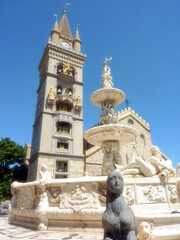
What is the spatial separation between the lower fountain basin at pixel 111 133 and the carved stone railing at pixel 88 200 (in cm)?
342

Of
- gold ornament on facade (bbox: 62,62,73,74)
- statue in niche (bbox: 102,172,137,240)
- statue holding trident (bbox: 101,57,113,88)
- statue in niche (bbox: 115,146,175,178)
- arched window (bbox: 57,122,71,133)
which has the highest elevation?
gold ornament on facade (bbox: 62,62,73,74)

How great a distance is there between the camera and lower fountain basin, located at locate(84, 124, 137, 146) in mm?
8427

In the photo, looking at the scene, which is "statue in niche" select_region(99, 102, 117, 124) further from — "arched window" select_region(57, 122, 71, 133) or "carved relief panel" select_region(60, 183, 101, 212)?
"arched window" select_region(57, 122, 71, 133)

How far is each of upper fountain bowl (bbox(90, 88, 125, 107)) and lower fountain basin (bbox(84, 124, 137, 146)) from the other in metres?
2.60

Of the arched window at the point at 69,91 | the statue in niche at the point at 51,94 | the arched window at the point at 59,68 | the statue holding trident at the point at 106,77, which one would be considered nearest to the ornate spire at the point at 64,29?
the arched window at the point at 59,68

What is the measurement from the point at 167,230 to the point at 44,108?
25805 millimetres

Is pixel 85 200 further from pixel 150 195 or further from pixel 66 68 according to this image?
pixel 66 68

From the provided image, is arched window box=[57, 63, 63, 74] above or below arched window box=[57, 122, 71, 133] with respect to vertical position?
above

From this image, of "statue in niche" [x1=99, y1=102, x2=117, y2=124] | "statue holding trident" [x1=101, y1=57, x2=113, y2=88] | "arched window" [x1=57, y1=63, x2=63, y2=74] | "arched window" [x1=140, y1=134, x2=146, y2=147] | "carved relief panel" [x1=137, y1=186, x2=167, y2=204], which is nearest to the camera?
"carved relief panel" [x1=137, y1=186, x2=167, y2=204]

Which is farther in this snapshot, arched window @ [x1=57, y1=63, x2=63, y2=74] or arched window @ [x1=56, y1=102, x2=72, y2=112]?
arched window @ [x1=57, y1=63, x2=63, y2=74]

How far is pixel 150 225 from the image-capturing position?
11.0 ft

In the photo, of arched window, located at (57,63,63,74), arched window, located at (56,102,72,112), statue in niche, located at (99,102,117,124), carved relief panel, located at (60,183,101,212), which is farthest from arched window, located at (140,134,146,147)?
carved relief panel, located at (60,183,101,212)

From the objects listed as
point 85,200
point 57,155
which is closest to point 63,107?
point 57,155

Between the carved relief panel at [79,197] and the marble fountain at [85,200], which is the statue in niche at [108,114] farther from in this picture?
the carved relief panel at [79,197]
